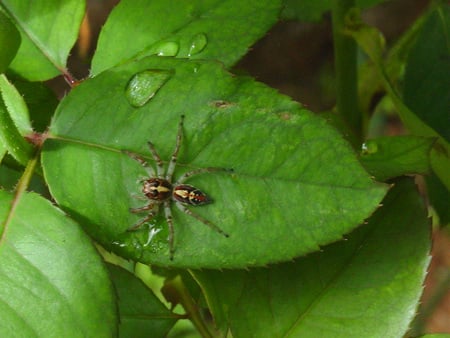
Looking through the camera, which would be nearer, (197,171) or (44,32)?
(197,171)

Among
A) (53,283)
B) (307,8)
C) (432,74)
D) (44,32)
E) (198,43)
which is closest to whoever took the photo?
(53,283)

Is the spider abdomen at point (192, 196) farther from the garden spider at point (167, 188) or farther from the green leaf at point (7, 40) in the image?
the green leaf at point (7, 40)

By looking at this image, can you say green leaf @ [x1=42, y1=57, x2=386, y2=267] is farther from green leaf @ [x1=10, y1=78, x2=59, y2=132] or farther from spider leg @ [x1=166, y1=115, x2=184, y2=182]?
green leaf @ [x1=10, y1=78, x2=59, y2=132]

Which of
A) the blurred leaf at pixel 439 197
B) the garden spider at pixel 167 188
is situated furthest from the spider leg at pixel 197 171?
the blurred leaf at pixel 439 197

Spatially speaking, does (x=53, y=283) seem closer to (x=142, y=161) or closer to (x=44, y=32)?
Answer: (x=142, y=161)

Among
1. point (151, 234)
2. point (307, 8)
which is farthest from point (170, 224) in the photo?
point (307, 8)

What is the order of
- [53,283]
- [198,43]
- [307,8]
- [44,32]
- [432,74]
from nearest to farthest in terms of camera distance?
[53,283], [198,43], [44,32], [432,74], [307,8]

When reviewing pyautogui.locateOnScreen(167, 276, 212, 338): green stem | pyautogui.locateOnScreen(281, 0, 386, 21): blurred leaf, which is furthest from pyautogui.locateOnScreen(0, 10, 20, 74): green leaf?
pyautogui.locateOnScreen(281, 0, 386, 21): blurred leaf
